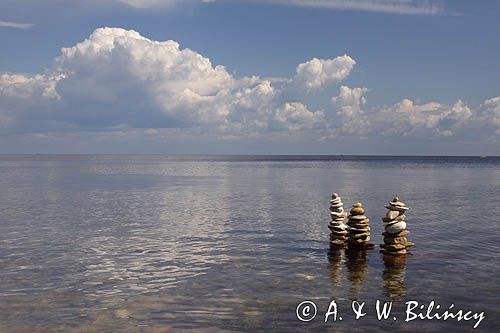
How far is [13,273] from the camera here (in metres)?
25.5

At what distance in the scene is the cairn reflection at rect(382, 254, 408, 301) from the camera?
72.0 ft

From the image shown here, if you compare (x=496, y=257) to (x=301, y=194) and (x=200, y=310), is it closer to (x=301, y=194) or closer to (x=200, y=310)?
(x=200, y=310)

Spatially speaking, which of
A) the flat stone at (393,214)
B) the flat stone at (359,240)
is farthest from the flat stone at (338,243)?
the flat stone at (393,214)

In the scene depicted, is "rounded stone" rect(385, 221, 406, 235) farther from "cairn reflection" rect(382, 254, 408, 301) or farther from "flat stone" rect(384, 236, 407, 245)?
"cairn reflection" rect(382, 254, 408, 301)

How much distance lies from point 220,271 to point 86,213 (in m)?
31.3

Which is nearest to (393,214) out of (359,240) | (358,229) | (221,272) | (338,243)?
(358,229)

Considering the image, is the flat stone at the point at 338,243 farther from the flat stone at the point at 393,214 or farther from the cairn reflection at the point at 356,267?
the flat stone at the point at 393,214

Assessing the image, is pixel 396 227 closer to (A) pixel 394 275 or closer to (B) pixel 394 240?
(B) pixel 394 240

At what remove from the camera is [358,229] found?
31031mm

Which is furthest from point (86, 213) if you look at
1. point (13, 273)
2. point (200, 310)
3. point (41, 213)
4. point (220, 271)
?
point (200, 310)

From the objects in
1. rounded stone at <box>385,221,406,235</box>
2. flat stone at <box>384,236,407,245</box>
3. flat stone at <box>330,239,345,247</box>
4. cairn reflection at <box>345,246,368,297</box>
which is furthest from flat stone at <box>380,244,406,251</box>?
flat stone at <box>330,239,345,247</box>

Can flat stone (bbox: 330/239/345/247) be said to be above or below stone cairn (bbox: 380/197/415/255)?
below

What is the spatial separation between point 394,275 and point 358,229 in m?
6.21

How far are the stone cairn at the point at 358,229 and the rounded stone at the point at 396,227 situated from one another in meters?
1.51
